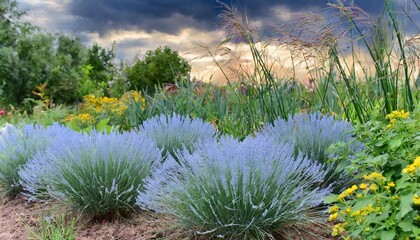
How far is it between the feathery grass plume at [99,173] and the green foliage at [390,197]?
1.46 meters

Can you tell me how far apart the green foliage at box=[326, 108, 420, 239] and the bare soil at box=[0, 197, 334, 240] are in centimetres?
42

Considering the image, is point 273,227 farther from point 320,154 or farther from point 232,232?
point 320,154

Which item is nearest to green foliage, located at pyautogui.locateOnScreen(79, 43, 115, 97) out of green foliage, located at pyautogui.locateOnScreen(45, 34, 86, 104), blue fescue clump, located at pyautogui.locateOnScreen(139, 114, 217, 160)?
green foliage, located at pyautogui.locateOnScreen(45, 34, 86, 104)

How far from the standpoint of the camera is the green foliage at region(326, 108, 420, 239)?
90.6 inches

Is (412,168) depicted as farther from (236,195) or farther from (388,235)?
(236,195)

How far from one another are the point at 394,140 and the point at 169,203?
1254mm

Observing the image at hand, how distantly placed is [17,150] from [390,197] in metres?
3.34

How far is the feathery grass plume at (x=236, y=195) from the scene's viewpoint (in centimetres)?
275

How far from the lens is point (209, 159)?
114 inches

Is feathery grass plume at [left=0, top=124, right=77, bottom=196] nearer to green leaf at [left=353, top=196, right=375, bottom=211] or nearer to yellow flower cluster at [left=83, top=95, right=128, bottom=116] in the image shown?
yellow flower cluster at [left=83, top=95, right=128, bottom=116]

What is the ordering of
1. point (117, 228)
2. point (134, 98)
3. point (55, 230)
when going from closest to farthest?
point (55, 230) < point (117, 228) < point (134, 98)

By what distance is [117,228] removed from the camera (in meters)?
3.35

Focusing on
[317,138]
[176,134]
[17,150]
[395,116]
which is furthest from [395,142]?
[17,150]

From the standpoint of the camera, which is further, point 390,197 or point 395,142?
point 395,142
